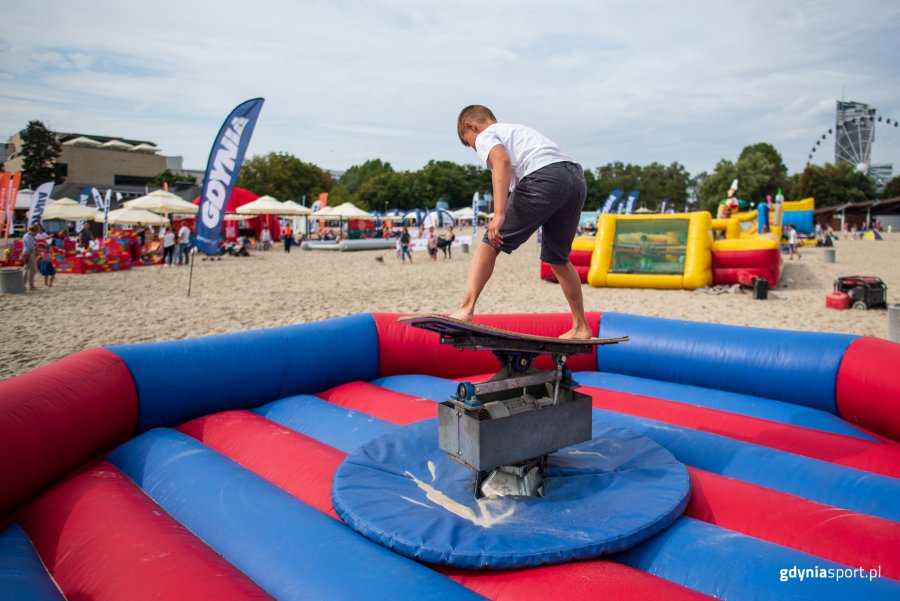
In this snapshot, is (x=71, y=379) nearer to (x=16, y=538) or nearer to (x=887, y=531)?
(x=16, y=538)

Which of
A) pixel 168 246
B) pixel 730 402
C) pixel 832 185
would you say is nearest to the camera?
pixel 730 402

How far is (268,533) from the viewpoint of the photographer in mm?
2074

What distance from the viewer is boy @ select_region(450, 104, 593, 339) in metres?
2.53

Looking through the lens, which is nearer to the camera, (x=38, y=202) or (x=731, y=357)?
(x=731, y=357)

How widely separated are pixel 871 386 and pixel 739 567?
1901mm

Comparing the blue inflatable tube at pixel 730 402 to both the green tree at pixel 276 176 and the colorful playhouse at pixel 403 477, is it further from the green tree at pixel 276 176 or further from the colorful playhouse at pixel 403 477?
the green tree at pixel 276 176

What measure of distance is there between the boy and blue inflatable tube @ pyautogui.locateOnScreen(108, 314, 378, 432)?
1.79 meters

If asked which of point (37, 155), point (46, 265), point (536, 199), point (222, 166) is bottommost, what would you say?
point (46, 265)

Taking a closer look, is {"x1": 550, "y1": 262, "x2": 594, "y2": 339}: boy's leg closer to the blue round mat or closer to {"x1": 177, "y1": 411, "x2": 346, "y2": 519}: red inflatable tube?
the blue round mat

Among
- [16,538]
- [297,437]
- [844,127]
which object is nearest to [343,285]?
[297,437]

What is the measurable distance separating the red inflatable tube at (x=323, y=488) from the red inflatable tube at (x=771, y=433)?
1.05 metres

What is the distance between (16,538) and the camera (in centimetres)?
224

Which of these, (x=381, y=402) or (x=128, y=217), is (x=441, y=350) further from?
(x=128, y=217)

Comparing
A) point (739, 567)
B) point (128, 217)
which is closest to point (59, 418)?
point (739, 567)
